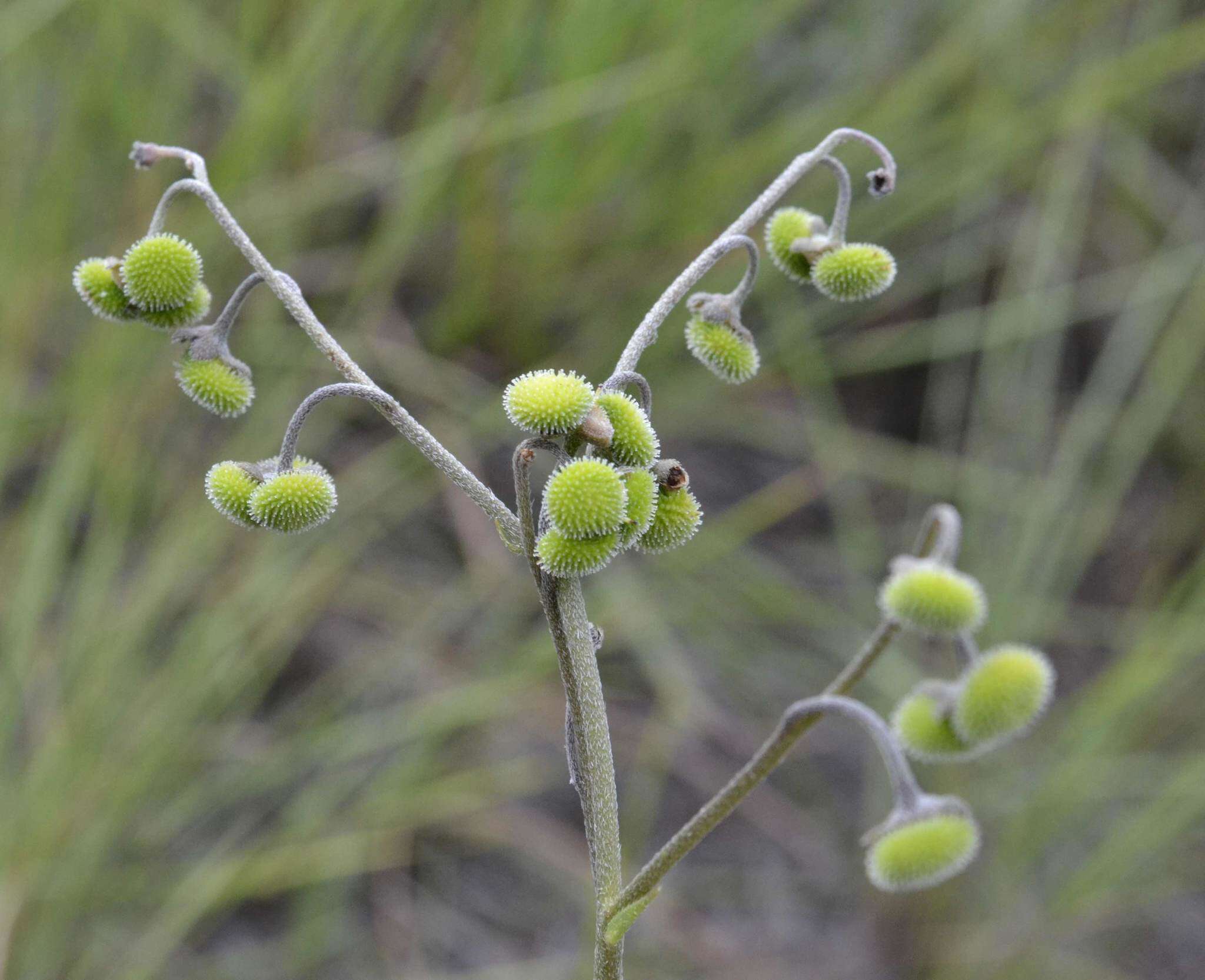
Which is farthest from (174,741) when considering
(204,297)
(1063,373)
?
(1063,373)

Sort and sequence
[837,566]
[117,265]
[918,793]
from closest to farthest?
[117,265], [918,793], [837,566]

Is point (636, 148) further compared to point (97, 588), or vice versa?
point (636, 148)

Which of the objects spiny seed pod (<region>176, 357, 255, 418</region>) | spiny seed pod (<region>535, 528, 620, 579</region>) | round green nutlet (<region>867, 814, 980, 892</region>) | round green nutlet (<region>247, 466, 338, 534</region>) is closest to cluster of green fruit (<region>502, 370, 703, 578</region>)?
spiny seed pod (<region>535, 528, 620, 579</region>)

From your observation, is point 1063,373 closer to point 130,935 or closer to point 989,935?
point 989,935

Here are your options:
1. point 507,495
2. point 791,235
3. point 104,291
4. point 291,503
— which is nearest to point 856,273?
point 791,235

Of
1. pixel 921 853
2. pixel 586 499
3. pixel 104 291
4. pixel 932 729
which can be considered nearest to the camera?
pixel 586 499

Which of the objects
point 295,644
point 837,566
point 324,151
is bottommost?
point 295,644

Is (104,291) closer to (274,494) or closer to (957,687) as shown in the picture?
(274,494)
